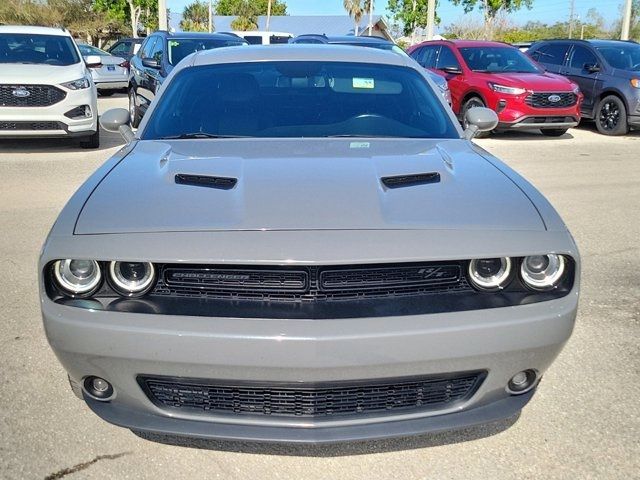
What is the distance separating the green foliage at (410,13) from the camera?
5544cm

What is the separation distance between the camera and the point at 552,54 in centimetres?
1465

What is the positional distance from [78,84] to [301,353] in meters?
8.79

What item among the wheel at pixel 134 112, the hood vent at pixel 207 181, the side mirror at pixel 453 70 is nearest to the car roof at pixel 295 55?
the hood vent at pixel 207 181

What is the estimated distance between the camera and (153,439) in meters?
2.83

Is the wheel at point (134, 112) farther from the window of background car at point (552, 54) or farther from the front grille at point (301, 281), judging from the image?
the front grille at point (301, 281)

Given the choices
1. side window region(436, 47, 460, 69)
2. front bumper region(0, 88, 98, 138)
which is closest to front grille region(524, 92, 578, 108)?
side window region(436, 47, 460, 69)

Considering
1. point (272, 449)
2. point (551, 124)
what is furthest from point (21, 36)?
point (272, 449)

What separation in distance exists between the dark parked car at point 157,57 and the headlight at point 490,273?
8948 millimetres

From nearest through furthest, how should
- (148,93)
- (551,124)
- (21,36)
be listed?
(21,36) → (148,93) → (551,124)

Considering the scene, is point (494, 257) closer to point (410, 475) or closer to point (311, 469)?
point (410, 475)

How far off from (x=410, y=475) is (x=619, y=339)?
183 cm

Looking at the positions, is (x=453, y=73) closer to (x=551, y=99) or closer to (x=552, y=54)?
(x=551, y=99)

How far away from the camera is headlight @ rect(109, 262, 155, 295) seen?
7.91 feet

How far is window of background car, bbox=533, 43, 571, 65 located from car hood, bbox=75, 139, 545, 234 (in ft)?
40.5
